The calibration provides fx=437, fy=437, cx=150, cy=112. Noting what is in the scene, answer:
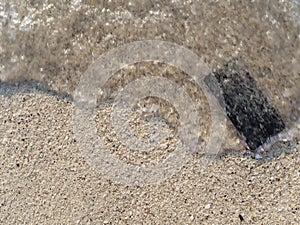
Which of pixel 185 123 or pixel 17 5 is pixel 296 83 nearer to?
pixel 185 123

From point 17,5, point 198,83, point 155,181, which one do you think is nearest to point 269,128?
point 198,83

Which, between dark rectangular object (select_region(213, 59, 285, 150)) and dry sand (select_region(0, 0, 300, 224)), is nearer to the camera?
dry sand (select_region(0, 0, 300, 224))

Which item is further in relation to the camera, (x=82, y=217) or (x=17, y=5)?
(x=17, y=5)

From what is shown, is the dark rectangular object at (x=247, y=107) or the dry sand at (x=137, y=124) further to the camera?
the dark rectangular object at (x=247, y=107)

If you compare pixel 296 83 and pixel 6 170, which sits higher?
pixel 296 83
